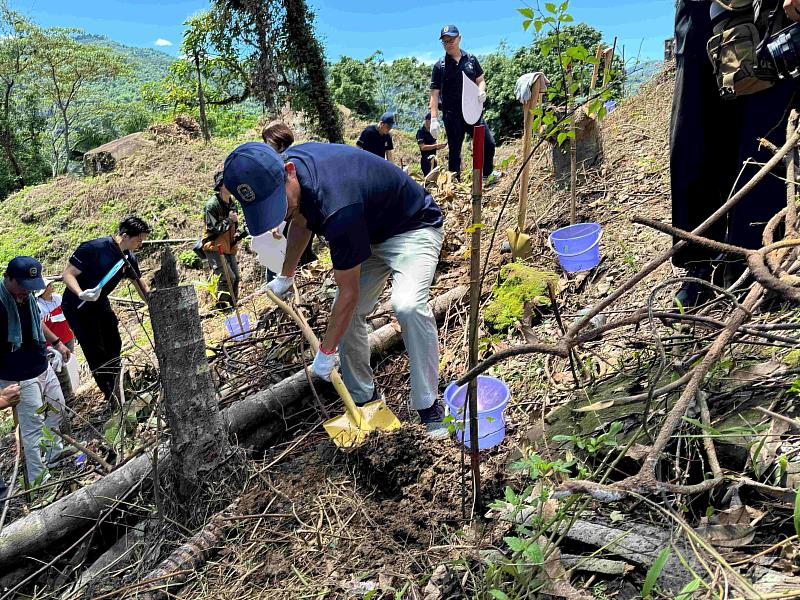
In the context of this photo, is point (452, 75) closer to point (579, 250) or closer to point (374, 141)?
point (374, 141)

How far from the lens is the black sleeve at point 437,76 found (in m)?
5.95

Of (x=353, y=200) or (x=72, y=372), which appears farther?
(x=72, y=372)

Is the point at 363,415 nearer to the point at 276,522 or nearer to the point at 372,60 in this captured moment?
the point at 276,522

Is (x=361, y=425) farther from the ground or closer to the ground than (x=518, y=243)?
closer to the ground

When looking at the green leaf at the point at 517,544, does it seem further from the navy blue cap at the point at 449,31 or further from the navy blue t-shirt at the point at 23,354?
the navy blue cap at the point at 449,31

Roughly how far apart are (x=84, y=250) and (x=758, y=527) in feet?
16.5

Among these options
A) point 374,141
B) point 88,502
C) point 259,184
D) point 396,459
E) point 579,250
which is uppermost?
point 374,141

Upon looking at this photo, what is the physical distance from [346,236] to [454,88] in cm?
441

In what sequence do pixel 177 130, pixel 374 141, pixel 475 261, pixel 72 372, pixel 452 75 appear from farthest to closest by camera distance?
pixel 177 130, pixel 374 141, pixel 452 75, pixel 72 372, pixel 475 261

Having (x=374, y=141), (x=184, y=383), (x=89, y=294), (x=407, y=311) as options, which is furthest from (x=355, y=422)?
(x=374, y=141)

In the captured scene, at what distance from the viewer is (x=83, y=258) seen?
15.0ft

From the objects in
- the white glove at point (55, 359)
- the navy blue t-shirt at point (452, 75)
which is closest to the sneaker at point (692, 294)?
the navy blue t-shirt at point (452, 75)

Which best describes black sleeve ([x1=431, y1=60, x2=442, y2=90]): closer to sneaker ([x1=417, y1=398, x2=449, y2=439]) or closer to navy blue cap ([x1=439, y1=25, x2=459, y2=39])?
navy blue cap ([x1=439, y1=25, x2=459, y2=39])

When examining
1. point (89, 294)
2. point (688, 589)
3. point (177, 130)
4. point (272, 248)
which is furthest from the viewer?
point (177, 130)
